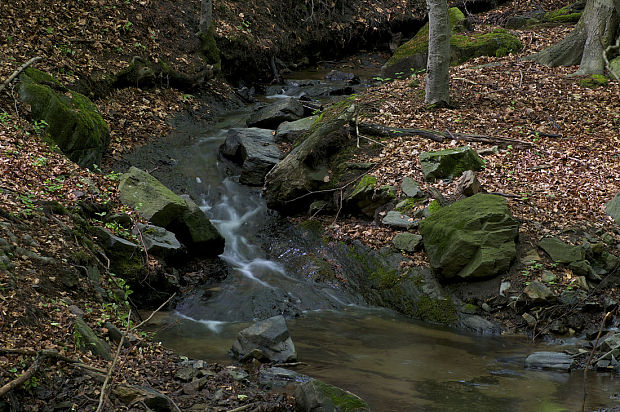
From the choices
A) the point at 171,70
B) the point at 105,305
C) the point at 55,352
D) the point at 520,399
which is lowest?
the point at 520,399

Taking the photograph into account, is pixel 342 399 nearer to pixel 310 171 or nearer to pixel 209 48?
pixel 310 171

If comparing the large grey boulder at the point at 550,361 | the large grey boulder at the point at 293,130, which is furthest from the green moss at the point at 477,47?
the large grey boulder at the point at 550,361

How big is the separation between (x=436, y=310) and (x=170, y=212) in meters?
4.49

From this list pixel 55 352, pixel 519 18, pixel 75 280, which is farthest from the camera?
pixel 519 18

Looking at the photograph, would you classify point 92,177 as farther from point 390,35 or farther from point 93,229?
point 390,35

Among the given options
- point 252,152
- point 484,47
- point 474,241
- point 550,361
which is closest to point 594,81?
point 484,47

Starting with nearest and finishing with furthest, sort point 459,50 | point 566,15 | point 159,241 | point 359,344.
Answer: point 359,344 < point 159,241 < point 459,50 < point 566,15

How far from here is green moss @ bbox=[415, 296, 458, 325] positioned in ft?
26.7

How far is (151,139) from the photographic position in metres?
12.6

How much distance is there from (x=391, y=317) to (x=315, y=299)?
1227 millimetres

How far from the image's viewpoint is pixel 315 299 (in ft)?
29.1

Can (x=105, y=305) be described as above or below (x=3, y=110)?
below

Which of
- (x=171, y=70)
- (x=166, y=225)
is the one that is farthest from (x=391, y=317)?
(x=171, y=70)

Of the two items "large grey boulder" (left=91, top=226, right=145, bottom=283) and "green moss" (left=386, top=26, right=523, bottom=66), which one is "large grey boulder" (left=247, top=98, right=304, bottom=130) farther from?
"large grey boulder" (left=91, top=226, right=145, bottom=283)
